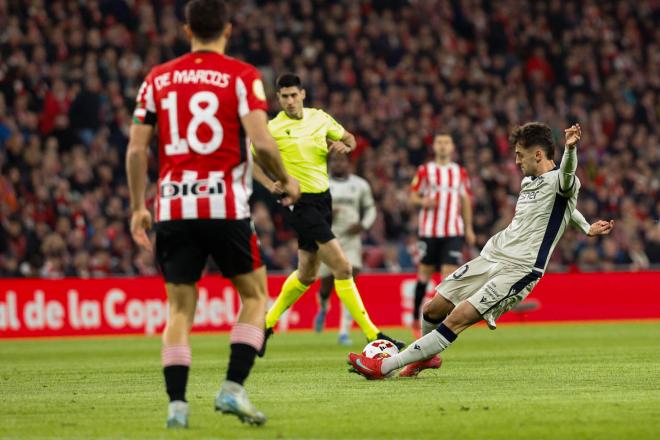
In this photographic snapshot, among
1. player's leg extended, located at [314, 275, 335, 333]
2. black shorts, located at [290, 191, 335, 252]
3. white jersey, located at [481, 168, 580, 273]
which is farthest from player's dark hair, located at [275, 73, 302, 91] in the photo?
player's leg extended, located at [314, 275, 335, 333]

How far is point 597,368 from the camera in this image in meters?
10.5

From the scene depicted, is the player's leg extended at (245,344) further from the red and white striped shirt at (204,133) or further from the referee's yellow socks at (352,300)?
the referee's yellow socks at (352,300)

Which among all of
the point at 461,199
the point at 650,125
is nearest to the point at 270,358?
the point at 461,199

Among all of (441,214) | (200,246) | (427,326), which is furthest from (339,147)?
(441,214)

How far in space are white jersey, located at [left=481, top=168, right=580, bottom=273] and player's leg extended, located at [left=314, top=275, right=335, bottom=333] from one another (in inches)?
313

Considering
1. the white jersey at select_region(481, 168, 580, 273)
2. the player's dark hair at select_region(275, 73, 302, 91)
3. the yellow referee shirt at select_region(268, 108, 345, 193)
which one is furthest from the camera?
the player's dark hair at select_region(275, 73, 302, 91)

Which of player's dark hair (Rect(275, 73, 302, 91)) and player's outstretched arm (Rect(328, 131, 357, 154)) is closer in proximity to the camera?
player's outstretched arm (Rect(328, 131, 357, 154))

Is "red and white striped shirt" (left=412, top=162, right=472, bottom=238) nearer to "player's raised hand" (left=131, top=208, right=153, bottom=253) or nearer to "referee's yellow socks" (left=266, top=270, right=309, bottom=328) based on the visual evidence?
"referee's yellow socks" (left=266, top=270, right=309, bottom=328)

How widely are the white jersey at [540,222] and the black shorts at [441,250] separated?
24.4ft

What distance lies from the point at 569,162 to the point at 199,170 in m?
3.28

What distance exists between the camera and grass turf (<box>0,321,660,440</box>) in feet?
21.1

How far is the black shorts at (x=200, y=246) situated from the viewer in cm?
653

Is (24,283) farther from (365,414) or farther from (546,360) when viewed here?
(365,414)

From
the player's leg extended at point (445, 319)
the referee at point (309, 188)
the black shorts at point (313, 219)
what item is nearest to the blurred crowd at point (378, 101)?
the referee at point (309, 188)
